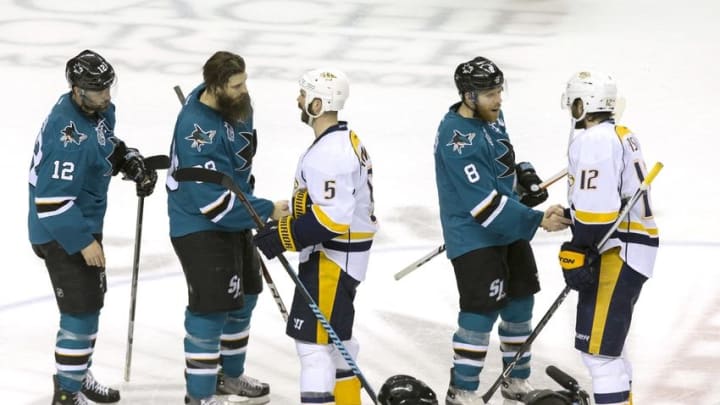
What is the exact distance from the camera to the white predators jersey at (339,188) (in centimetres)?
488

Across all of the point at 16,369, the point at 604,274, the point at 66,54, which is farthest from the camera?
the point at 66,54

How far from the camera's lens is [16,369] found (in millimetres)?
5852

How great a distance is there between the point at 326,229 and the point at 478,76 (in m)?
0.75

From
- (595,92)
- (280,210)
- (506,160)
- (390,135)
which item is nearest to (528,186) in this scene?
(506,160)

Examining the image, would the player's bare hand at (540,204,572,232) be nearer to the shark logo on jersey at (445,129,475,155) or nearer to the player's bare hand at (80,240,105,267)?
the shark logo on jersey at (445,129,475,155)

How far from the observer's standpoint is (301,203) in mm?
5012

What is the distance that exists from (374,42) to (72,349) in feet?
19.8

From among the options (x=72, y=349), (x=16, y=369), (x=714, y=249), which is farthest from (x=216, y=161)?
(x=714, y=249)

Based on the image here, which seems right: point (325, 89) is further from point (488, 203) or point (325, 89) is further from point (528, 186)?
point (528, 186)

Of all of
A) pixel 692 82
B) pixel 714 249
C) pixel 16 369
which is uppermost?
pixel 692 82

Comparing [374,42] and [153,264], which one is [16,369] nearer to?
[153,264]

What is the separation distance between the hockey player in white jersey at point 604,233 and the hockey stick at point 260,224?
29.6 inches

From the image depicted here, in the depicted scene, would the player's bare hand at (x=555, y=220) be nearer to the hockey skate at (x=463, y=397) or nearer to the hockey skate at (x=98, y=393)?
the hockey skate at (x=463, y=397)

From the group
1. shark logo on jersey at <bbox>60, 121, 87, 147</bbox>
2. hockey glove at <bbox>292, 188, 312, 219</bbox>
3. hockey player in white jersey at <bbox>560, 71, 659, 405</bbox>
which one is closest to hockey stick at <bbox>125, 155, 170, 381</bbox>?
shark logo on jersey at <bbox>60, 121, 87, 147</bbox>
